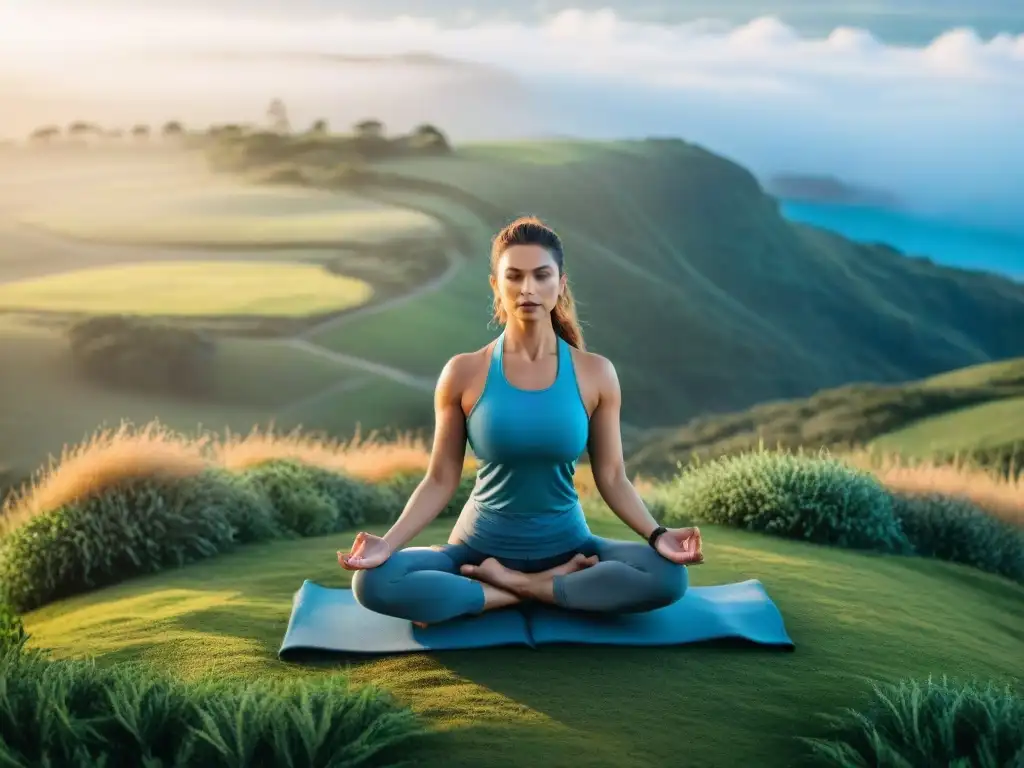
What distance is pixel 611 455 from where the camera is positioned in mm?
3416

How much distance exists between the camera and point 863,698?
9.64 feet

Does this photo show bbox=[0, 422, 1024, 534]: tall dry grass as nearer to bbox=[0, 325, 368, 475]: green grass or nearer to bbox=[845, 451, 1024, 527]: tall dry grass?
bbox=[845, 451, 1024, 527]: tall dry grass

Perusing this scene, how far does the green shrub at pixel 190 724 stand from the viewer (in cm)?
243

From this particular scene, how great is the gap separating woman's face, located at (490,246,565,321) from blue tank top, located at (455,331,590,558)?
0.50 feet

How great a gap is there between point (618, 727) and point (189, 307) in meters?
6.87

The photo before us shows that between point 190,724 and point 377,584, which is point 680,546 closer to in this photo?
point 377,584

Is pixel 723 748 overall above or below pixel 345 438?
above

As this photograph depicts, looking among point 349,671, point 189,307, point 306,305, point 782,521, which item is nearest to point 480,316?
point 306,305

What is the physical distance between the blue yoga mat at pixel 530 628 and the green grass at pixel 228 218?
638cm

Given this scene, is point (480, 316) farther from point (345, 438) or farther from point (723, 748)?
point (723, 748)

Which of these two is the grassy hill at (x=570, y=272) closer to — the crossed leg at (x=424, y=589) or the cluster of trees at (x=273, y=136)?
the cluster of trees at (x=273, y=136)

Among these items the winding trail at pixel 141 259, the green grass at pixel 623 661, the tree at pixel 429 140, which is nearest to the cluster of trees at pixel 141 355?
the winding trail at pixel 141 259

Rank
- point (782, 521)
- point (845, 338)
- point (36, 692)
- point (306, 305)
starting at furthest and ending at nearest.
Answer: point (845, 338)
point (306, 305)
point (782, 521)
point (36, 692)

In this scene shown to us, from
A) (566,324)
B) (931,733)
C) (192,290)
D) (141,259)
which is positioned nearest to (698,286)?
(192,290)
